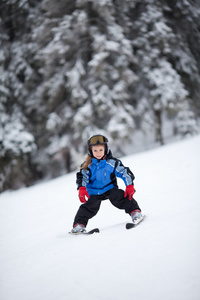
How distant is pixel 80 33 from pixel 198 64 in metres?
6.12

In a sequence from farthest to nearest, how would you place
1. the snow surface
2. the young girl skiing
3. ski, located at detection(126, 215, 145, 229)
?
the young girl skiing, ski, located at detection(126, 215, 145, 229), the snow surface

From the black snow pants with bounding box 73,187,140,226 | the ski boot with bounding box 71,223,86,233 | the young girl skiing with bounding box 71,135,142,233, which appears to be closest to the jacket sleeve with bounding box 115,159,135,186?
the young girl skiing with bounding box 71,135,142,233

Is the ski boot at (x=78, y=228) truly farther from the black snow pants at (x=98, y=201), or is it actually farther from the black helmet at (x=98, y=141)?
the black helmet at (x=98, y=141)

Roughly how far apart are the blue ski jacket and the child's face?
0.07 meters

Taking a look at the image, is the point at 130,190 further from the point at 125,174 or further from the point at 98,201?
the point at 98,201

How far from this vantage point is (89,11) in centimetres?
1018

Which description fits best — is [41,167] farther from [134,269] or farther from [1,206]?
Answer: [134,269]

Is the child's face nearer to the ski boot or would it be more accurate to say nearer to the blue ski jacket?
the blue ski jacket

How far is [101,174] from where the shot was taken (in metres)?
3.10

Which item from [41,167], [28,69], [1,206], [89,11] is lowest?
[41,167]

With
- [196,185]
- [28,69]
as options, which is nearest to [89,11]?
[28,69]

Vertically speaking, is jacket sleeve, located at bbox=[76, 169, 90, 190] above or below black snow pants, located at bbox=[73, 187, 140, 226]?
above

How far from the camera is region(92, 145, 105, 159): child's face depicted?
308cm

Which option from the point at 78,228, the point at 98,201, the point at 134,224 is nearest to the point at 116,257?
the point at 134,224
